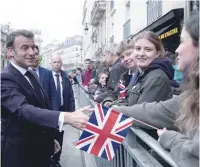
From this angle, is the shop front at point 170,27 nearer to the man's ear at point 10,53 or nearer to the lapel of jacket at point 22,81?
the man's ear at point 10,53

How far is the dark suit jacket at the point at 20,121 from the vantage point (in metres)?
2.12

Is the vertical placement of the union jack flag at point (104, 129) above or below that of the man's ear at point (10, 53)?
below

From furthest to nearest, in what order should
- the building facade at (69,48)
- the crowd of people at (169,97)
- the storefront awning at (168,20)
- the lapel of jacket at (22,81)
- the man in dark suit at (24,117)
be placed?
the building facade at (69,48), the storefront awning at (168,20), the lapel of jacket at (22,81), the man in dark suit at (24,117), the crowd of people at (169,97)

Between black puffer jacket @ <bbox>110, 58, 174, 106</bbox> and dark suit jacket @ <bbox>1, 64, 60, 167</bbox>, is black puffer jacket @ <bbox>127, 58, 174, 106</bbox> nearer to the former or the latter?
black puffer jacket @ <bbox>110, 58, 174, 106</bbox>

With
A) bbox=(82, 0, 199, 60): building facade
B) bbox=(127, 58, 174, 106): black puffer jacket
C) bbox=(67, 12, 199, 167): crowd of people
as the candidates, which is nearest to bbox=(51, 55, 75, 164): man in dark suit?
bbox=(67, 12, 199, 167): crowd of people

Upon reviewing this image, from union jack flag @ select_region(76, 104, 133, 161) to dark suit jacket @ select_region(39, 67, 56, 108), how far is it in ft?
10.4

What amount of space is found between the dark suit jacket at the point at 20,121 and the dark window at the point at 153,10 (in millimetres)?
8373

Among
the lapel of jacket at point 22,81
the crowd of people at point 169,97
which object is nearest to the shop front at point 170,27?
the crowd of people at point 169,97

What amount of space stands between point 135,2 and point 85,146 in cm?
1123

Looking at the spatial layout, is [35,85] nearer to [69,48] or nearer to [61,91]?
[61,91]

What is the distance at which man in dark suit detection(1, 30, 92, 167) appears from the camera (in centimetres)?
211

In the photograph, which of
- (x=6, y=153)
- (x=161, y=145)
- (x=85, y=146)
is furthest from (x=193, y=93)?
(x=6, y=153)

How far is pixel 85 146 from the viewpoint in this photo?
6.52 ft

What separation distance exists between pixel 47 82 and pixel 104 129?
3298 mm
